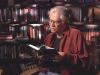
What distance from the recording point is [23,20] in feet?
7.26

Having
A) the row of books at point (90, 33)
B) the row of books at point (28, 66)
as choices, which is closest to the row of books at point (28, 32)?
the row of books at point (28, 66)

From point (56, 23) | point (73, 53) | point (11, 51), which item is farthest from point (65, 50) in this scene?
point (11, 51)

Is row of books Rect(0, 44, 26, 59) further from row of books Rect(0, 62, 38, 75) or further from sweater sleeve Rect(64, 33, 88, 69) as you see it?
sweater sleeve Rect(64, 33, 88, 69)

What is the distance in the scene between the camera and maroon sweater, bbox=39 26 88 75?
108cm

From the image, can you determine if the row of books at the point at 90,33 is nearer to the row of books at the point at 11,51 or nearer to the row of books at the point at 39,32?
the row of books at the point at 39,32

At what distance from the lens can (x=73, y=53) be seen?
3.81ft

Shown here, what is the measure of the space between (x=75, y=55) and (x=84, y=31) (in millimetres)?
1235

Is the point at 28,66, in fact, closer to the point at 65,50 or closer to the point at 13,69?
the point at 13,69

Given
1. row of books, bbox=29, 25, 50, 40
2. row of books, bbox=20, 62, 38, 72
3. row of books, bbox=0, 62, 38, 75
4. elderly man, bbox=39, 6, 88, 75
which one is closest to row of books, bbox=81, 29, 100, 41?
row of books, bbox=29, 25, 50, 40

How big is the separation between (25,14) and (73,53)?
137 cm

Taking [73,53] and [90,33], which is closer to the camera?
[73,53]

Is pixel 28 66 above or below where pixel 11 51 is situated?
below

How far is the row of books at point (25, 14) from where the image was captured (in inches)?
85.9

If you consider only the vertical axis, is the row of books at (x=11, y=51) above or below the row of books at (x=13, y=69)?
above
